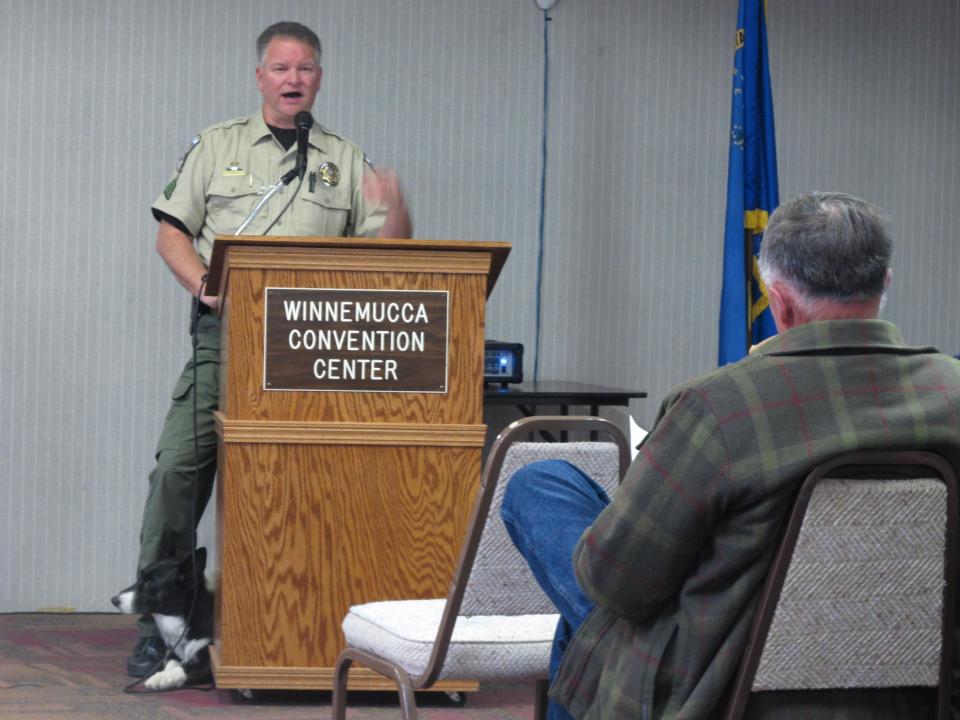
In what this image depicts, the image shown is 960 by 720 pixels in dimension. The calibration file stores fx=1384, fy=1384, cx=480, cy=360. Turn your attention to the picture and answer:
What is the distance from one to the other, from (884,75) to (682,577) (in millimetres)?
4440

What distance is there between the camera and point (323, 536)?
3.34 meters

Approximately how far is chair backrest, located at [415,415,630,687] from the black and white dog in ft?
5.23

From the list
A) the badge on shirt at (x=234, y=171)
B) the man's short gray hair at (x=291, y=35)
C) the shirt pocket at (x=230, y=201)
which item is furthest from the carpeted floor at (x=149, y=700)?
the man's short gray hair at (x=291, y=35)

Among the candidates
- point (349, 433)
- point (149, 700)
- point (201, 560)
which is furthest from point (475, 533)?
point (201, 560)

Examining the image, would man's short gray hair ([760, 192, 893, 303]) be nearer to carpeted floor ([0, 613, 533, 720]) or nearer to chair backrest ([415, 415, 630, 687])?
chair backrest ([415, 415, 630, 687])

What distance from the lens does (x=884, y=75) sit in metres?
5.63

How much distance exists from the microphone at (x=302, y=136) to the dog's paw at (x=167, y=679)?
1366 mm

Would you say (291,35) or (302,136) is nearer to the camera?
(302,136)

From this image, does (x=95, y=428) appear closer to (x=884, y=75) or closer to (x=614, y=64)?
(x=614, y=64)

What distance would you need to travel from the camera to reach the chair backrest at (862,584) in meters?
1.60

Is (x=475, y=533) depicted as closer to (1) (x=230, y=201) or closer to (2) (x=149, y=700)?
(2) (x=149, y=700)

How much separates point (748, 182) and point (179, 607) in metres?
2.40

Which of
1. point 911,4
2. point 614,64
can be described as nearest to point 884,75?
point 911,4

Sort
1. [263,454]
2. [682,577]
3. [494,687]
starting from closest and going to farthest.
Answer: [682,577], [263,454], [494,687]
